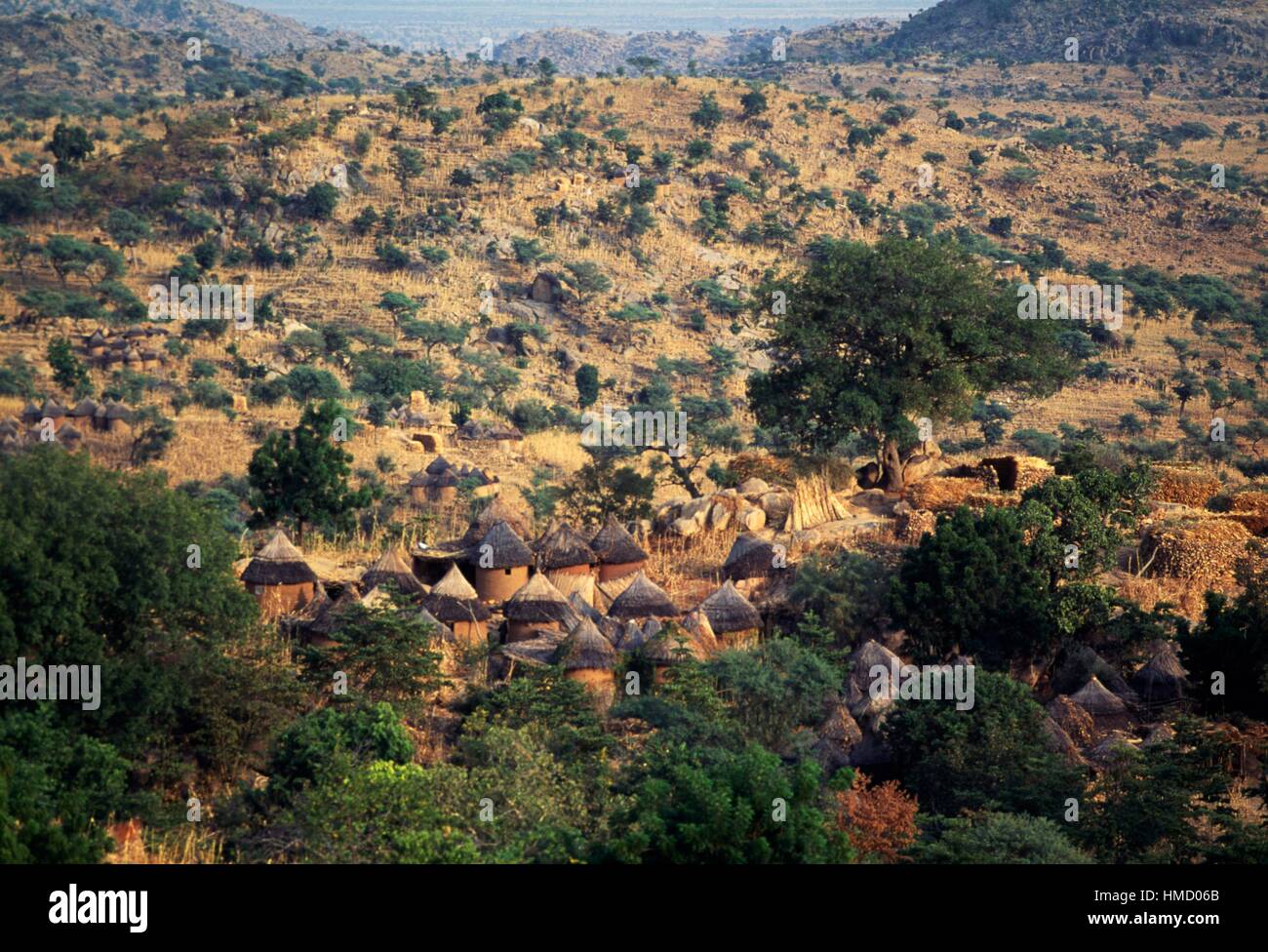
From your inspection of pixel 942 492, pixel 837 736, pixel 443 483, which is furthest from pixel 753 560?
pixel 443 483

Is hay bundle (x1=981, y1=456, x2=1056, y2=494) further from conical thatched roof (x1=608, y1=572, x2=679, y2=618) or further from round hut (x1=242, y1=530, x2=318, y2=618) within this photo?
round hut (x1=242, y1=530, x2=318, y2=618)

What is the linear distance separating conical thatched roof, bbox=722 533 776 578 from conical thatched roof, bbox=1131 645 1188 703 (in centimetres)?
517

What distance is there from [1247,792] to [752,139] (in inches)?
2050

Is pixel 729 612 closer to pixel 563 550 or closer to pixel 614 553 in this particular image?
pixel 614 553

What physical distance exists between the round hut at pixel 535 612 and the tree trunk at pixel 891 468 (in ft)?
27.3

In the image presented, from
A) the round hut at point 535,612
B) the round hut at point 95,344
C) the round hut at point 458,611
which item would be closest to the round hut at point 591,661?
the round hut at point 535,612

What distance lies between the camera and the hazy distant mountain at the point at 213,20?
15600cm

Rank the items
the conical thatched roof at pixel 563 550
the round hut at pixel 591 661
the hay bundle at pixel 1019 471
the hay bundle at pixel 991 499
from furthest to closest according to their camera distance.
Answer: the hay bundle at pixel 1019 471
the hay bundle at pixel 991 499
the conical thatched roof at pixel 563 550
the round hut at pixel 591 661

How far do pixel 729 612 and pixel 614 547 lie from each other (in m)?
2.48

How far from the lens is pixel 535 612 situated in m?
19.5

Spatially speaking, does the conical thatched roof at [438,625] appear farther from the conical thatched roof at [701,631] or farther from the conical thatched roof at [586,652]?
the conical thatched roof at [701,631]
